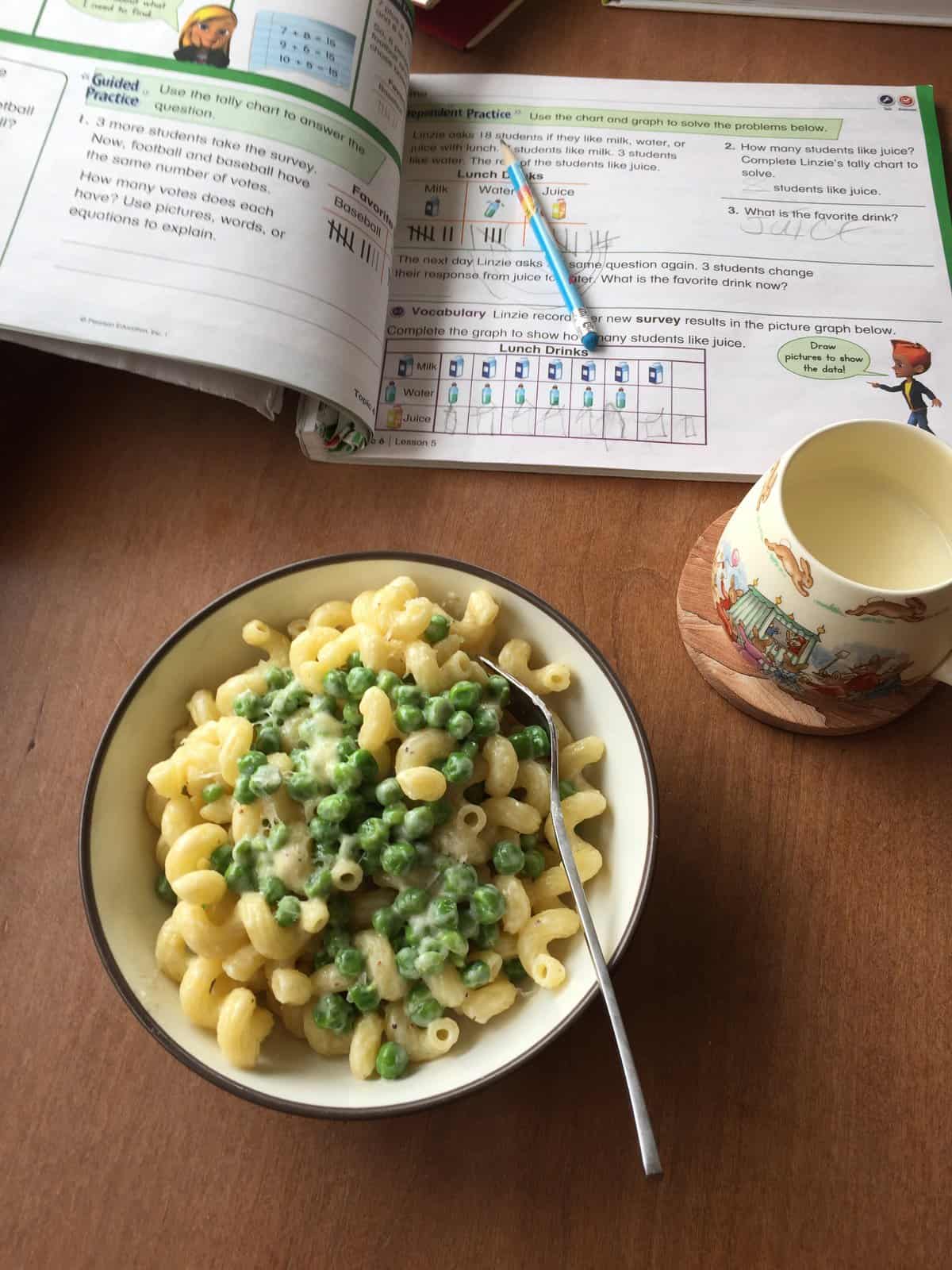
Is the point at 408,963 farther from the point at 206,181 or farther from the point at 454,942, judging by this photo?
the point at 206,181

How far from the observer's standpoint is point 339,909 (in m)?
0.62

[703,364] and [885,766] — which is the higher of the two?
[703,364]

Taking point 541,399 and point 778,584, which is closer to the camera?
point 778,584

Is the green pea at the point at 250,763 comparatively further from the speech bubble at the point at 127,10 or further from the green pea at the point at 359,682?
the speech bubble at the point at 127,10

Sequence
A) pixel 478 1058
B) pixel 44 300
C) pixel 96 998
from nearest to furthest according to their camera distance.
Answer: pixel 478 1058, pixel 96 998, pixel 44 300

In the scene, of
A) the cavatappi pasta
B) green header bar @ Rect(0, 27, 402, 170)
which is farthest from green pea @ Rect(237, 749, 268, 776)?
green header bar @ Rect(0, 27, 402, 170)

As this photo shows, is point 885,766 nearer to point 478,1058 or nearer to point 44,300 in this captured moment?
point 478,1058

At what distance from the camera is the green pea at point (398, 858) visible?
593mm

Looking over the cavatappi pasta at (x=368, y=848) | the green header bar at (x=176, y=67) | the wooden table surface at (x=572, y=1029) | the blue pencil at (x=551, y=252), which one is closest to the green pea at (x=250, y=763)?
the cavatappi pasta at (x=368, y=848)

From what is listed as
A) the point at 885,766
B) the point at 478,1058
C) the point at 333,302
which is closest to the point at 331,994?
→ the point at 478,1058

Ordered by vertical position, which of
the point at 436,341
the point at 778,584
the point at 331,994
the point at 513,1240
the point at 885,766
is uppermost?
the point at 436,341

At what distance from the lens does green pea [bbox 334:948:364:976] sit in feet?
1.95

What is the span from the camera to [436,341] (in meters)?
0.93

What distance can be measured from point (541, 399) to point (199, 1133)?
2.26 ft
